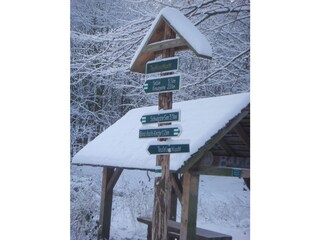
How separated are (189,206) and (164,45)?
4.81 feet

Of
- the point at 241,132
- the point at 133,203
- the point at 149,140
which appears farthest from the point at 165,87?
the point at 133,203

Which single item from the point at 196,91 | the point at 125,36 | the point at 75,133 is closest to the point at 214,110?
the point at 196,91

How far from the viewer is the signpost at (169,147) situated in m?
4.43

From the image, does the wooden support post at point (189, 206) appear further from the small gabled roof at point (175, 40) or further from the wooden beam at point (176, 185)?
the small gabled roof at point (175, 40)

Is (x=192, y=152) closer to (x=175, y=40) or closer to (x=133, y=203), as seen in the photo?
(x=175, y=40)

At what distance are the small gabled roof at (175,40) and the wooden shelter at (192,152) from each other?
1.94ft

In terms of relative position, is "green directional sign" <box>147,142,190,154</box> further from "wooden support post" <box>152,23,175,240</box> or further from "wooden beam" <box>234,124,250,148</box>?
"wooden beam" <box>234,124,250,148</box>

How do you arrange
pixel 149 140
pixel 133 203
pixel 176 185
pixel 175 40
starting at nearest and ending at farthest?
Answer: pixel 175 40
pixel 176 185
pixel 149 140
pixel 133 203

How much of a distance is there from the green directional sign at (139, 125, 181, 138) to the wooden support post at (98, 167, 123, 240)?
1609 millimetres

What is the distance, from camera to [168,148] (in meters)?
4.57

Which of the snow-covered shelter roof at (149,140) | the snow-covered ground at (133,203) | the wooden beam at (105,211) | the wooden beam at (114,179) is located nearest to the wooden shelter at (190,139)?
the snow-covered shelter roof at (149,140)
